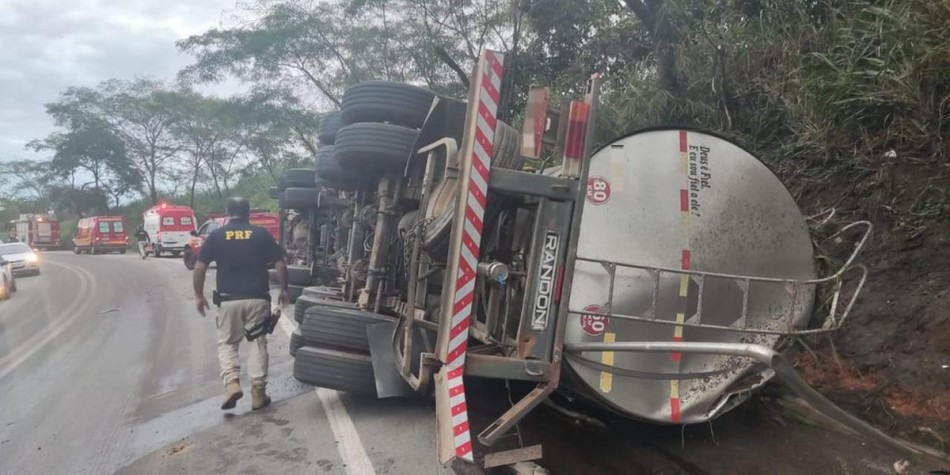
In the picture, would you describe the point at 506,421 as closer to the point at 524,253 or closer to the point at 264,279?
the point at 524,253

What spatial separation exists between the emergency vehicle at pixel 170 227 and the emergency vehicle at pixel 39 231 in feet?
70.1

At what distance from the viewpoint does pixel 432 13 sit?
17281mm

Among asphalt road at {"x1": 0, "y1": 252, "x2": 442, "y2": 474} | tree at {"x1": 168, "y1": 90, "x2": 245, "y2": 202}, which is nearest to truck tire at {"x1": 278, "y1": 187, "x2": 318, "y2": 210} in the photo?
asphalt road at {"x1": 0, "y1": 252, "x2": 442, "y2": 474}

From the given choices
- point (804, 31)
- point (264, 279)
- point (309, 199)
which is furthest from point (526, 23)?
point (264, 279)

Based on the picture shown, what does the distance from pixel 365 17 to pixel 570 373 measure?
19072 millimetres

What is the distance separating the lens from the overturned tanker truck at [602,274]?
3154mm

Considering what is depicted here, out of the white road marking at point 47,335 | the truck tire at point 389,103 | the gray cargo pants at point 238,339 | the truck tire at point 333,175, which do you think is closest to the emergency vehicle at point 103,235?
the white road marking at point 47,335

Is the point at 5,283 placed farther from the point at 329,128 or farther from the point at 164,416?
the point at 164,416

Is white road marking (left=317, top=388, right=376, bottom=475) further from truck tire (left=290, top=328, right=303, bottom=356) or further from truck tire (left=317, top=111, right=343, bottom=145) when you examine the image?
truck tire (left=317, top=111, right=343, bottom=145)

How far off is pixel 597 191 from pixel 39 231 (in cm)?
5494

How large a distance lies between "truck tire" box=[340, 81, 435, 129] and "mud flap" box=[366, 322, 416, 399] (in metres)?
1.96

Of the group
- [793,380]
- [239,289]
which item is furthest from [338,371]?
[793,380]

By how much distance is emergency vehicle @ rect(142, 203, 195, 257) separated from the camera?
103ft

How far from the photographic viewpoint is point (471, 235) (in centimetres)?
319
